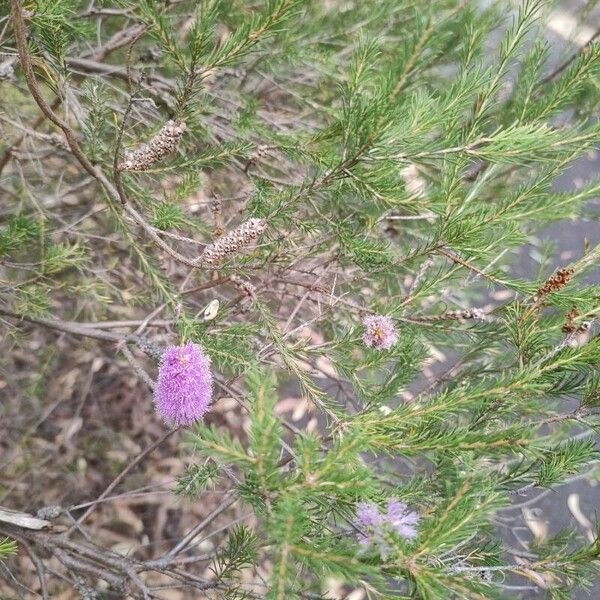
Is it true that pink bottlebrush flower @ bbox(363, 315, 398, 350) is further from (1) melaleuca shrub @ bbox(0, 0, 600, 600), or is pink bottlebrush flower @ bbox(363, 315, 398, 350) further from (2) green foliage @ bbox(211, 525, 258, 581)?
(2) green foliage @ bbox(211, 525, 258, 581)

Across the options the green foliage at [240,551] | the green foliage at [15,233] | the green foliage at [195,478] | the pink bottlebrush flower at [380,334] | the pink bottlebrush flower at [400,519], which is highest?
the pink bottlebrush flower at [380,334]

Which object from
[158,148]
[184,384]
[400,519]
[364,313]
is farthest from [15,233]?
[400,519]

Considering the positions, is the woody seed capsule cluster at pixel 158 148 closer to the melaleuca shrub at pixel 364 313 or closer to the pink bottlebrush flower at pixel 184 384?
the melaleuca shrub at pixel 364 313

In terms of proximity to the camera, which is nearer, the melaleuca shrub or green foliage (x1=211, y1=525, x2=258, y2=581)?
the melaleuca shrub

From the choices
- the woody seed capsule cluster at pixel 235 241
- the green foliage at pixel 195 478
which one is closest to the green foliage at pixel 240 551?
the green foliage at pixel 195 478

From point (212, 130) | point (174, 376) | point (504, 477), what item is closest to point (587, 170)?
point (212, 130)

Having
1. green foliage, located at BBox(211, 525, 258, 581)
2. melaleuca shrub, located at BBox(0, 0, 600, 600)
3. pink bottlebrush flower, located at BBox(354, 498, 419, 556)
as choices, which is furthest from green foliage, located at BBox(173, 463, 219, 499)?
pink bottlebrush flower, located at BBox(354, 498, 419, 556)

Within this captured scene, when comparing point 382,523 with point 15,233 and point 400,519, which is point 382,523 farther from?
point 15,233

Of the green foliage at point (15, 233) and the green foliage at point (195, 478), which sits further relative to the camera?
the green foliage at point (15, 233)
